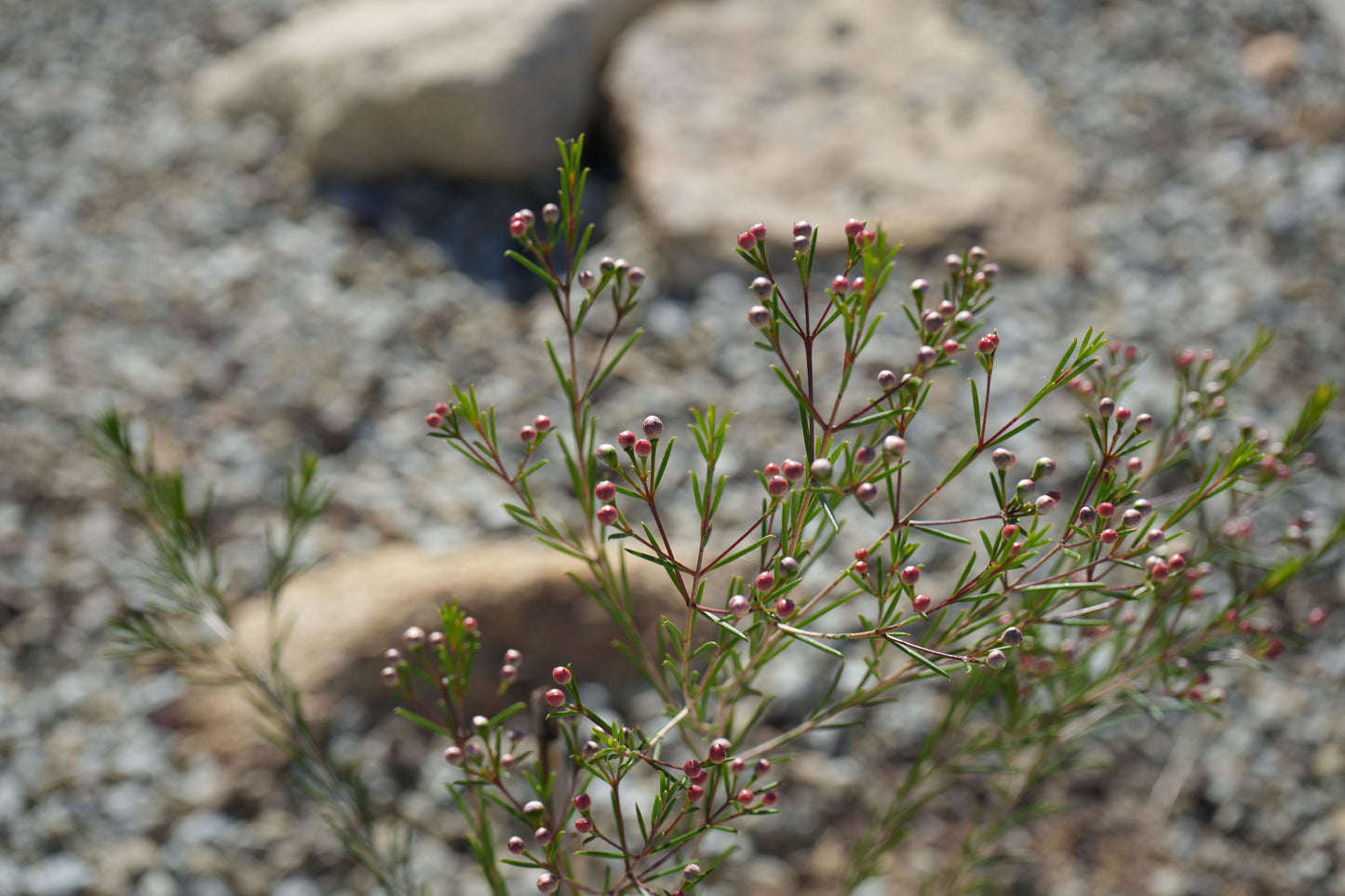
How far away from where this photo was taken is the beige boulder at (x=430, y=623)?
202cm

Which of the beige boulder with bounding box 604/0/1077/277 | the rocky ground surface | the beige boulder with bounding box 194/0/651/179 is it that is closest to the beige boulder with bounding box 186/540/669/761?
the rocky ground surface

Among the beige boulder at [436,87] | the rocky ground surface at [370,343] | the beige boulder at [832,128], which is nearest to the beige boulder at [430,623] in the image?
the rocky ground surface at [370,343]

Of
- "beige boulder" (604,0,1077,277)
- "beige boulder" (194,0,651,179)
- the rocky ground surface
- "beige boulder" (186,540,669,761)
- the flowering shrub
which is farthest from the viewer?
"beige boulder" (194,0,651,179)

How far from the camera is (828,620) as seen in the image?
221 centimetres

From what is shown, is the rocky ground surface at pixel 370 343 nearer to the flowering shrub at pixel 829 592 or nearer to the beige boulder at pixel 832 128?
the beige boulder at pixel 832 128

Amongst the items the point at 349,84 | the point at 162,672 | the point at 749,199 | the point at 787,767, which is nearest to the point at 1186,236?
the point at 749,199

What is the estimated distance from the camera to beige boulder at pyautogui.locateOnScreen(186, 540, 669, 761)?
202 centimetres

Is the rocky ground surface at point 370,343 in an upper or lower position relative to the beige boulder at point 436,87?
lower

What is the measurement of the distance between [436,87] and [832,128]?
1349 mm

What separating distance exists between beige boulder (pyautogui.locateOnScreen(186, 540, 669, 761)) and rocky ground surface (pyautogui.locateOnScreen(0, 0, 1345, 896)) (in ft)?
0.27

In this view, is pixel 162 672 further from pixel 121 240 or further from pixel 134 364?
pixel 121 240

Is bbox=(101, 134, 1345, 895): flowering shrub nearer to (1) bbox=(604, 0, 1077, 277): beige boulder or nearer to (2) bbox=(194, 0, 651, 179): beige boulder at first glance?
(1) bbox=(604, 0, 1077, 277): beige boulder

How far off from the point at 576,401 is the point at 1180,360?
571 mm

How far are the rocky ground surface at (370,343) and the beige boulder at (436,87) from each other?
117mm
